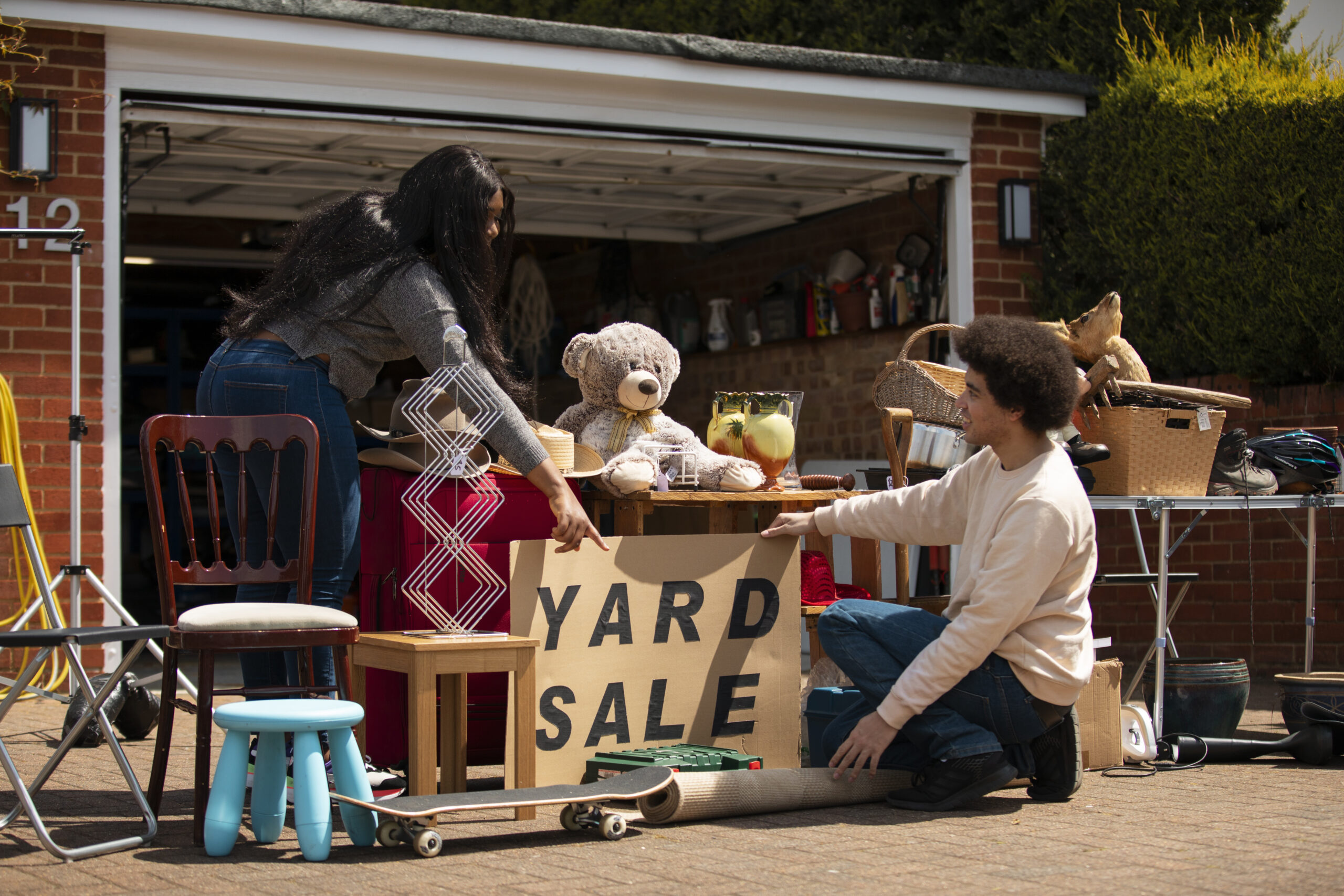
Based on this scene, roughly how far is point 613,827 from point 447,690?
0.59 meters

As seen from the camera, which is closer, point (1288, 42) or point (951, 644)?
point (951, 644)

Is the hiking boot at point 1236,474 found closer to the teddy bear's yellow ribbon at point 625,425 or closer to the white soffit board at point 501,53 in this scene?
the teddy bear's yellow ribbon at point 625,425

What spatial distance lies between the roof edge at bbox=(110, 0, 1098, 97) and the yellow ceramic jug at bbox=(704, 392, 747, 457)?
2496mm

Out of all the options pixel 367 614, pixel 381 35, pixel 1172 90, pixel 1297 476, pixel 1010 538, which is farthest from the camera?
pixel 1172 90

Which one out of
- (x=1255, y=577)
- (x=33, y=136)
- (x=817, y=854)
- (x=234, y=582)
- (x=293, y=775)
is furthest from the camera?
(x=1255, y=577)

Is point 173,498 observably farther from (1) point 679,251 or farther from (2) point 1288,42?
(2) point 1288,42

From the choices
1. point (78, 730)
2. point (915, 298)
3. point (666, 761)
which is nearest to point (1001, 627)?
point (666, 761)

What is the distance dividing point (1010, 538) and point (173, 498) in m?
7.53

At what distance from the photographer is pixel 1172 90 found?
702 centimetres

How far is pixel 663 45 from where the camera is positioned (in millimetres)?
6824

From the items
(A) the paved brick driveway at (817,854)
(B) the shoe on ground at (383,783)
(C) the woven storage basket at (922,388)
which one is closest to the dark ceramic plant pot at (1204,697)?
(A) the paved brick driveway at (817,854)

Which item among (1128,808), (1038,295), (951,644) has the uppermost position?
(1038,295)

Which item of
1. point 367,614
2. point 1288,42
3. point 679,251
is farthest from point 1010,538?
point 679,251

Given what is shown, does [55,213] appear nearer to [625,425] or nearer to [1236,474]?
[625,425]
